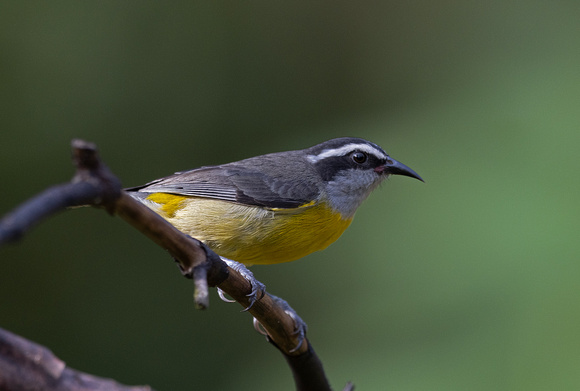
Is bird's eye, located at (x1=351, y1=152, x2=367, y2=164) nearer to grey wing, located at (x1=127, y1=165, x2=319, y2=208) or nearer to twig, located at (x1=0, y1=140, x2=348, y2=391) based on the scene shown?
grey wing, located at (x1=127, y1=165, x2=319, y2=208)

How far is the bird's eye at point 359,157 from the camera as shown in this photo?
3.74 metres

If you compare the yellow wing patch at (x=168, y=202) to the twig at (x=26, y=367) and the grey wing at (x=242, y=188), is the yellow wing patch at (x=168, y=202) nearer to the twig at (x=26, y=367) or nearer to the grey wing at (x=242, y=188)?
the grey wing at (x=242, y=188)

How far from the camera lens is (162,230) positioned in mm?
1491

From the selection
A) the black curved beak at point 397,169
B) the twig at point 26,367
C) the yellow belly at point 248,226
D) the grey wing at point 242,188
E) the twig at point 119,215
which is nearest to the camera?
the twig at point 119,215

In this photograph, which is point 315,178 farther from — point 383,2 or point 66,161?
point 383,2

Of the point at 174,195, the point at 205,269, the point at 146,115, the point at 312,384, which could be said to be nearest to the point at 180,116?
the point at 146,115

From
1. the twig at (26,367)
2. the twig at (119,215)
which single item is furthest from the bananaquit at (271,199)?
the twig at (26,367)

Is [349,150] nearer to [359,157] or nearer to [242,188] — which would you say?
[359,157]

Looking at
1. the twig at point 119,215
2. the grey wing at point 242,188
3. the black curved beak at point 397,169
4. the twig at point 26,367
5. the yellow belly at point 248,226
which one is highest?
the twig at point 119,215

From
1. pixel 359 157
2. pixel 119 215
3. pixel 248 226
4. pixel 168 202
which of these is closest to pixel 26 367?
pixel 119 215

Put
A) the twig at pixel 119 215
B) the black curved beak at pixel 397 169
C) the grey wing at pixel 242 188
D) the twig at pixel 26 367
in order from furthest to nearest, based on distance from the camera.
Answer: the black curved beak at pixel 397 169
the grey wing at pixel 242 188
the twig at pixel 26 367
the twig at pixel 119 215

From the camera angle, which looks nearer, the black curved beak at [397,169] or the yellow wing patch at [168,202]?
the yellow wing patch at [168,202]

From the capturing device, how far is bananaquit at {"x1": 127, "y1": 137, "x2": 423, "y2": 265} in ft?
10.5

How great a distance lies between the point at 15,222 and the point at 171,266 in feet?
12.7
